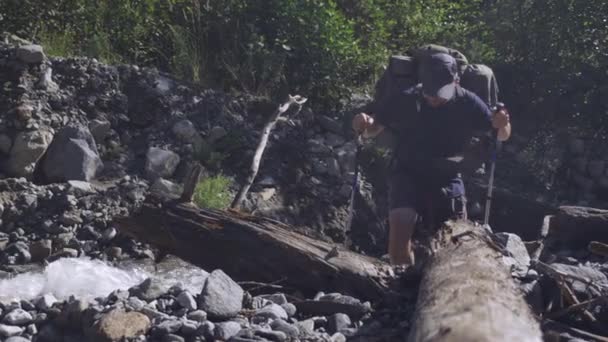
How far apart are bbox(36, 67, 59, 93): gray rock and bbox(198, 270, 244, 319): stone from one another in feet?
14.2

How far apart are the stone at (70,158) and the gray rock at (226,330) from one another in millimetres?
3979

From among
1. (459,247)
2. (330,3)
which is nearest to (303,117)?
(330,3)

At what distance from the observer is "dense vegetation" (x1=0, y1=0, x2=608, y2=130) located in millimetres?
10000

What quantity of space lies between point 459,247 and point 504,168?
5557 millimetres

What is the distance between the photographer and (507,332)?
3869 mm

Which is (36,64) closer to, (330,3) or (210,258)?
(330,3)

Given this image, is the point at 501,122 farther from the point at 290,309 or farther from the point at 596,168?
the point at 596,168

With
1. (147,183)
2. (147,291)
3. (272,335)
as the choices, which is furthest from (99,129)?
(272,335)

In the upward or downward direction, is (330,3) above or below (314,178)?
above

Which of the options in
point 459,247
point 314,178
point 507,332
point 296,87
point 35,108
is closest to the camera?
point 507,332

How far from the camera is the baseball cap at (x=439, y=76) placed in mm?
6516

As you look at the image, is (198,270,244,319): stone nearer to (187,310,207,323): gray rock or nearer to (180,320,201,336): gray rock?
(187,310,207,323): gray rock

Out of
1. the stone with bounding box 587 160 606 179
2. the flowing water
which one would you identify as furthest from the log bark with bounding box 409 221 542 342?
the stone with bounding box 587 160 606 179

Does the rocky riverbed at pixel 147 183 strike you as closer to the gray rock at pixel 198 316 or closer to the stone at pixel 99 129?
the stone at pixel 99 129
